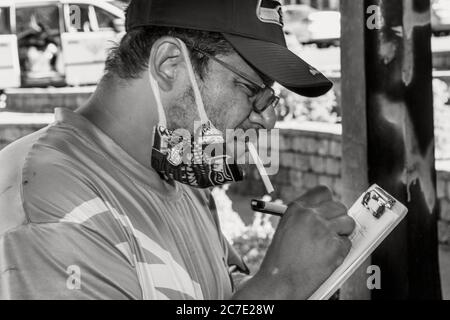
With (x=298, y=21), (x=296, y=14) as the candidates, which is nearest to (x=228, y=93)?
(x=298, y=21)

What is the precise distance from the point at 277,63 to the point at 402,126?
5.07 ft

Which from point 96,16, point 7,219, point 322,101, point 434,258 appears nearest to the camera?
point 7,219

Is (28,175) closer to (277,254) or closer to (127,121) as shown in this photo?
(127,121)

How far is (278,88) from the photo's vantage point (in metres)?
5.77

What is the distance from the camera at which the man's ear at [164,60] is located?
179 centimetres

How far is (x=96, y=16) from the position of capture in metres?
13.2

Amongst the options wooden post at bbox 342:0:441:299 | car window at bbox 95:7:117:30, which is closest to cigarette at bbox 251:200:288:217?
wooden post at bbox 342:0:441:299

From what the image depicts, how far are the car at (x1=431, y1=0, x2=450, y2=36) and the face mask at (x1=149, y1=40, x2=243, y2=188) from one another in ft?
39.8

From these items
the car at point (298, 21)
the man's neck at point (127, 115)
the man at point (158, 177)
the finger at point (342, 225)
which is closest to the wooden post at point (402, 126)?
the man at point (158, 177)

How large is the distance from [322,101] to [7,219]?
6.90m

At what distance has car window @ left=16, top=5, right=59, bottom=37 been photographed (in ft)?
47.8

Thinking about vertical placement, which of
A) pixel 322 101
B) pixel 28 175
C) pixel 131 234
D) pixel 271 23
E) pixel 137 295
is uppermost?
pixel 271 23

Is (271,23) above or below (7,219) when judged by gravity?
above
